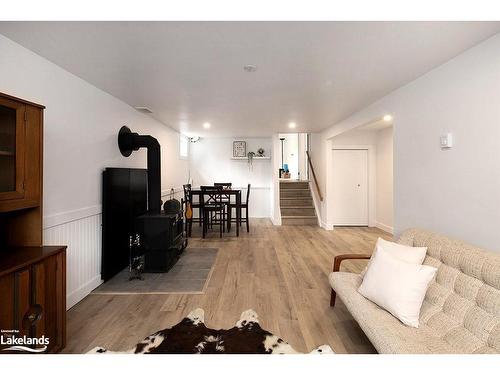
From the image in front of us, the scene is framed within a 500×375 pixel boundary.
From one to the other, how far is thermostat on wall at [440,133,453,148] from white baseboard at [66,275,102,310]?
147 inches

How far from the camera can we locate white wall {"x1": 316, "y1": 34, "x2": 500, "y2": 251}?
183 centimetres

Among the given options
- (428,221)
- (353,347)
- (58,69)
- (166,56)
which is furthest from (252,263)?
(58,69)

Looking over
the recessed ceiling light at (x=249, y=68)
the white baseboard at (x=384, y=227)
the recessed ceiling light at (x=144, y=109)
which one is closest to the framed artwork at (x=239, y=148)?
the recessed ceiling light at (x=144, y=109)

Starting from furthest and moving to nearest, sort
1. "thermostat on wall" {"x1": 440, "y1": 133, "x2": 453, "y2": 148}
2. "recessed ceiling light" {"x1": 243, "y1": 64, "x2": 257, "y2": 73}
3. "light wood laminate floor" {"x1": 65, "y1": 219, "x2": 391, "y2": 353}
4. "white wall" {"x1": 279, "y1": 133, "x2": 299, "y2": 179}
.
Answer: "white wall" {"x1": 279, "y1": 133, "x2": 299, "y2": 179}, "recessed ceiling light" {"x1": 243, "y1": 64, "x2": 257, "y2": 73}, "thermostat on wall" {"x1": 440, "y1": 133, "x2": 453, "y2": 148}, "light wood laminate floor" {"x1": 65, "y1": 219, "x2": 391, "y2": 353}

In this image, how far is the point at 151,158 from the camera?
3.71m

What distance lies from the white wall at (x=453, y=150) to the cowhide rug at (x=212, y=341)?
1.54 meters

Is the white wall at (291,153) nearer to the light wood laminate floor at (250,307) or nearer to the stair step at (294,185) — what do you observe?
the stair step at (294,185)

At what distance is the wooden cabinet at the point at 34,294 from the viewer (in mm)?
1354

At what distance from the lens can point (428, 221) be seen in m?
2.50

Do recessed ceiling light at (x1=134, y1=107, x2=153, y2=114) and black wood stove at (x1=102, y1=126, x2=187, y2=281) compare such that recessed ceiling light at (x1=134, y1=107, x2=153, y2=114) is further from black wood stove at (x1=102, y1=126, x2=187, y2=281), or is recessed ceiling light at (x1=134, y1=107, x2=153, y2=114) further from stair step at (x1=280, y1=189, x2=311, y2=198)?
stair step at (x1=280, y1=189, x2=311, y2=198)

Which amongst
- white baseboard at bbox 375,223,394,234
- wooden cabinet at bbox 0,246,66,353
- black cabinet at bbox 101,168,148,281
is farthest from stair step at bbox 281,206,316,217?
wooden cabinet at bbox 0,246,66,353

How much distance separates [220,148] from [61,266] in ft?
19.8
